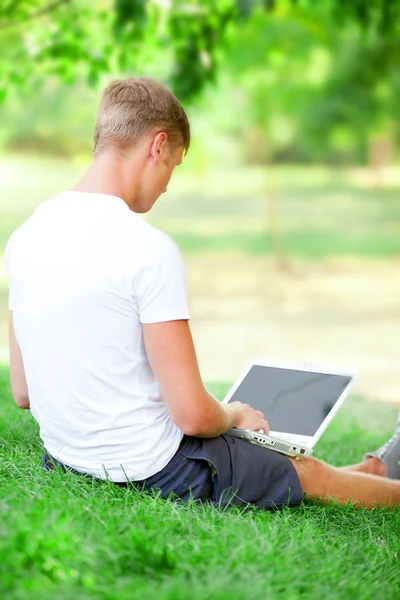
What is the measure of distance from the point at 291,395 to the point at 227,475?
A: 496 millimetres

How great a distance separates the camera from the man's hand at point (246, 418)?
8.29 ft

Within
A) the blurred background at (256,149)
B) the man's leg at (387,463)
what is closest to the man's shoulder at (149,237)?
the man's leg at (387,463)

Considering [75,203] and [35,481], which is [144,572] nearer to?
[35,481]

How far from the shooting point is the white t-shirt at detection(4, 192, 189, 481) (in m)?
2.17

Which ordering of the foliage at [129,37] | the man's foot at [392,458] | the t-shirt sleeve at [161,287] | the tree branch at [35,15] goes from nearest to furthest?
the t-shirt sleeve at [161,287] → the man's foot at [392,458] → the foliage at [129,37] → the tree branch at [35,15]

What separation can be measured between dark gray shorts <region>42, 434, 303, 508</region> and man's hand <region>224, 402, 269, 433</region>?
0.05 m

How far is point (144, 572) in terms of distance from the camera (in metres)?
1.84

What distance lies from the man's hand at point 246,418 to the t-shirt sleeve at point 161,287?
46 centimetres

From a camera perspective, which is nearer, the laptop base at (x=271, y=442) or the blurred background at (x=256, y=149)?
the laptop base at (x=271, y=442)

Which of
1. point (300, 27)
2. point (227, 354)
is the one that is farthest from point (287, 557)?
point (227, 354)

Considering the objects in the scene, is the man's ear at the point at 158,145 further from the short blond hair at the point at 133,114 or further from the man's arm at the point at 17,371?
the man's arm at the point at 17,371

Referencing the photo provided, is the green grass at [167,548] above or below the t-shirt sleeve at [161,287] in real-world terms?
below

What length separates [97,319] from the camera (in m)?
2.22

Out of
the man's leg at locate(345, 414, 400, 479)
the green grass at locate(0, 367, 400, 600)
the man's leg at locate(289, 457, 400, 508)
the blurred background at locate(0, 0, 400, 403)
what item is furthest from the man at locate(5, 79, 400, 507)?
the blurred background at locate(0, 0, 400, 403)
